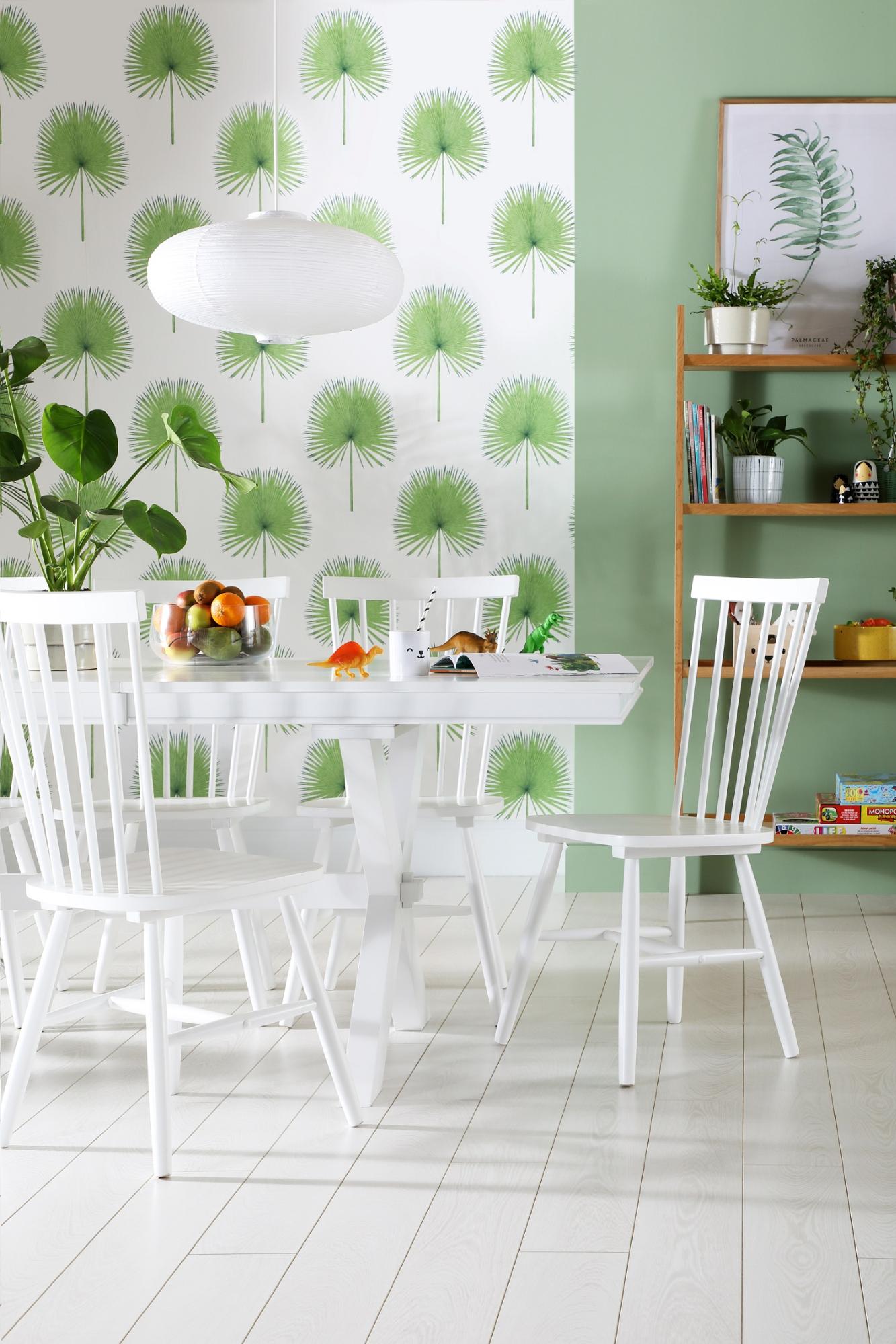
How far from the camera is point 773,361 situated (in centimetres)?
361

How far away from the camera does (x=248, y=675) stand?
89.6 inches

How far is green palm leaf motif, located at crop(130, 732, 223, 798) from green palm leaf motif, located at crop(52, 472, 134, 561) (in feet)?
1.87

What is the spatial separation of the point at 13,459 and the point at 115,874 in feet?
3.34

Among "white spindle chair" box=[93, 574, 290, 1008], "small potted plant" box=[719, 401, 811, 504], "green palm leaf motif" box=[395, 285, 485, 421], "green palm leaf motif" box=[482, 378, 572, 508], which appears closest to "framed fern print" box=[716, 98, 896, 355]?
"small potted plant" box=[719, 401, 811, 504]

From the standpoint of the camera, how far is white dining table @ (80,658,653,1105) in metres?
2.02

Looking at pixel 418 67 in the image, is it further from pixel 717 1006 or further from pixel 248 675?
pixel 717 1006

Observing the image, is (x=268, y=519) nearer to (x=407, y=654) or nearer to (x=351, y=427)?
(x=351, y=427)

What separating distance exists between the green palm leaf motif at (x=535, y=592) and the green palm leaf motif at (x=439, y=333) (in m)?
0.48

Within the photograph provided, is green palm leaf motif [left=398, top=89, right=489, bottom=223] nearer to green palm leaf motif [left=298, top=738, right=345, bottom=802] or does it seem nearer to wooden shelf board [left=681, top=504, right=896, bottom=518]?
wooden shelf board [left=681, top=504, right=896, bottom=518]

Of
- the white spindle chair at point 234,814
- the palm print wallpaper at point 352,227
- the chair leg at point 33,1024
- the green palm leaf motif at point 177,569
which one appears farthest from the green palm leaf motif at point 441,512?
the chair leg at point 33,1024

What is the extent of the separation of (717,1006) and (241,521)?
6.63 ft

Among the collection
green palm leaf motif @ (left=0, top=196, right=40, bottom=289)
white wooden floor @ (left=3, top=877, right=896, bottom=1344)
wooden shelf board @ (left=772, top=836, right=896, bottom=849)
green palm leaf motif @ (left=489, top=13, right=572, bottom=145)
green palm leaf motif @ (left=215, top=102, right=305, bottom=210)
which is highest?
green palm leaf motif @ (left=489, top=13, right=572, bottom=145)

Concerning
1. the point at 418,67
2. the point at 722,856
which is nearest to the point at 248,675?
the point at 722,856

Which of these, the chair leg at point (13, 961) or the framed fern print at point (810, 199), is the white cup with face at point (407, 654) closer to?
the chair leg at point (13, 961)
